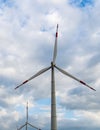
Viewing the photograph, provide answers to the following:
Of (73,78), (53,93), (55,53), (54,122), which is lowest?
(54,122)

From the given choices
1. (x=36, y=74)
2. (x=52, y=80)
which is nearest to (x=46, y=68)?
(x=36, y=74)

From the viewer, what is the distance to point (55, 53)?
12019cm

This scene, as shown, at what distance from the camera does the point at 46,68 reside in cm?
11975

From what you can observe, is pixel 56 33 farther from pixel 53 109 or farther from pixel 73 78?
pixel 53 109

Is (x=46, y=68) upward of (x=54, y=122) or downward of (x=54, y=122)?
upward

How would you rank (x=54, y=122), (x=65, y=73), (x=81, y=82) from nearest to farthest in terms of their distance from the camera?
(x=54, y=122), (x=81, y=82), (x=65, y=73)

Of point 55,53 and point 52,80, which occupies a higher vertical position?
point 55,53

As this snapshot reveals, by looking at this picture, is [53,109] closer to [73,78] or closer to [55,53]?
[73,78]

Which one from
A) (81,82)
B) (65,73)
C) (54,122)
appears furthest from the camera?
(65,73)

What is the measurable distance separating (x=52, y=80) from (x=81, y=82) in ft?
30.2

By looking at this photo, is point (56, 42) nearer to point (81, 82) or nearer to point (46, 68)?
point (46, 68)

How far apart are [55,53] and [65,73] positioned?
8140 mm

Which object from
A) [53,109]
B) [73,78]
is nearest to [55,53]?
[73,78]

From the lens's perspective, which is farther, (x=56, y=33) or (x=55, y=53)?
(x=55, y=53)
